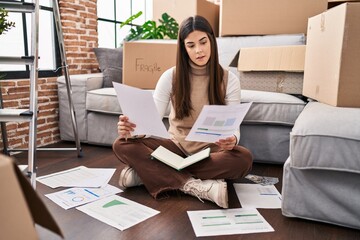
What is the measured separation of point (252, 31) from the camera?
95.0 inches

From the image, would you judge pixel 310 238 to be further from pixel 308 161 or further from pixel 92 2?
pixel 92 2

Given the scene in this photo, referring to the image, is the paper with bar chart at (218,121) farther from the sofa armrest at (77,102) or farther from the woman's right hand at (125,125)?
the sofa armrest at (77,102)

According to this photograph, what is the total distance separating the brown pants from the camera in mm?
1466

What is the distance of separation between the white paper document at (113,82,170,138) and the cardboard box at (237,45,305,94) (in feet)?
3.34

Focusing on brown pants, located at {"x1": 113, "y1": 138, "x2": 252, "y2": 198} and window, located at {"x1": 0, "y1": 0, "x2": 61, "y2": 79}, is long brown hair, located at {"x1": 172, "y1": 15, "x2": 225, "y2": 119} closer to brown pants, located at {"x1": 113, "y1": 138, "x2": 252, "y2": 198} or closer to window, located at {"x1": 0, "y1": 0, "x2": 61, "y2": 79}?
brown pants, located at {"x1": 113, "y1": 138, "x2": 252, "y2": 198}

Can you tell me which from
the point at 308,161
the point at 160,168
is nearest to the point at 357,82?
the point at 308,161

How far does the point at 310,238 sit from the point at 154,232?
1.78 feet

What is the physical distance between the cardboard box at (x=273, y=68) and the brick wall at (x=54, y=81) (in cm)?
141

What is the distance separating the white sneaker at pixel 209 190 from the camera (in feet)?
4.40

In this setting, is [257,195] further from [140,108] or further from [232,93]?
[140,108]

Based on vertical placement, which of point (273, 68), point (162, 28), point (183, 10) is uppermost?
point (183, 10)

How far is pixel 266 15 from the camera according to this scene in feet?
7.75

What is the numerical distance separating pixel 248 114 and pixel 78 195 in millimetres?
1028

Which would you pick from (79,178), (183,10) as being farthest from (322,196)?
(183,10)
